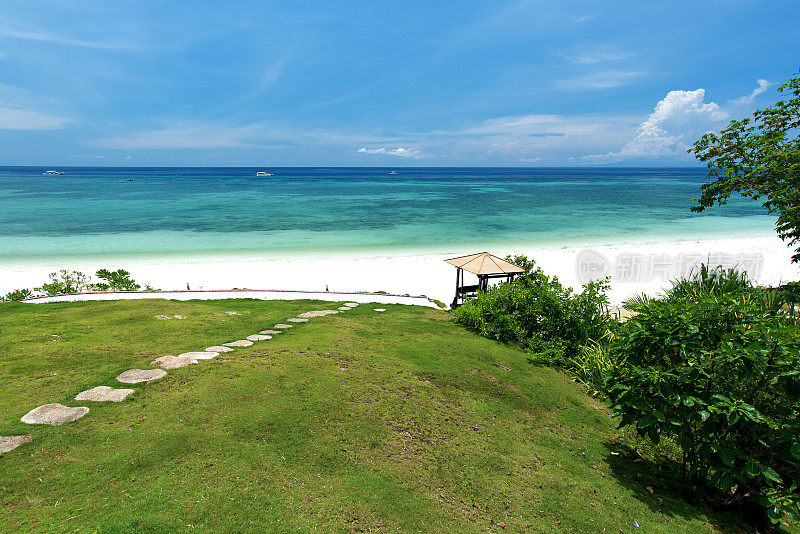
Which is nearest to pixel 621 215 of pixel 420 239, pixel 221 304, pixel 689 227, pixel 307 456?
pixel 689 227

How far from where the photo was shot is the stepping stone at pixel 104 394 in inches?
237

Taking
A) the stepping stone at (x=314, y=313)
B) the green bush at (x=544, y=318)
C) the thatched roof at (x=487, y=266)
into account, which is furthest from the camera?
the thatched roof at (x=487, y=266)

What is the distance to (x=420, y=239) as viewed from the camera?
33.9 metres

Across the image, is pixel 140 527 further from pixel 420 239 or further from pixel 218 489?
pixel 420 239

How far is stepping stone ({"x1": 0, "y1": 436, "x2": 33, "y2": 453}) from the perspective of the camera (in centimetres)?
474

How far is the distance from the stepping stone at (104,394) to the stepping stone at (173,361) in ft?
3.07

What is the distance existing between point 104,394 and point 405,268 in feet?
58.7

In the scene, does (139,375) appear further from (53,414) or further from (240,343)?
(240,343)

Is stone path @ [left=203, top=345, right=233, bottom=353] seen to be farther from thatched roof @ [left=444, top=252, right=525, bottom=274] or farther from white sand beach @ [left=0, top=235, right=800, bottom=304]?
white sand beach @ [left=0, top=235, right=800, bottom=304]

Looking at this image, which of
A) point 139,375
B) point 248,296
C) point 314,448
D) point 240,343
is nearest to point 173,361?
point 139,375

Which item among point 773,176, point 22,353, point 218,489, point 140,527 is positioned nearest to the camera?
point 140,527

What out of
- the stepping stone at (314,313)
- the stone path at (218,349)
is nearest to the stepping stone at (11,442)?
the stone path at (218,349)

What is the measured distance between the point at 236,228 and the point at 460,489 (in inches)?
1483

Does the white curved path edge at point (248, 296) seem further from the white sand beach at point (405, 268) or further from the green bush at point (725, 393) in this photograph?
the green bush at point (725, 393)
